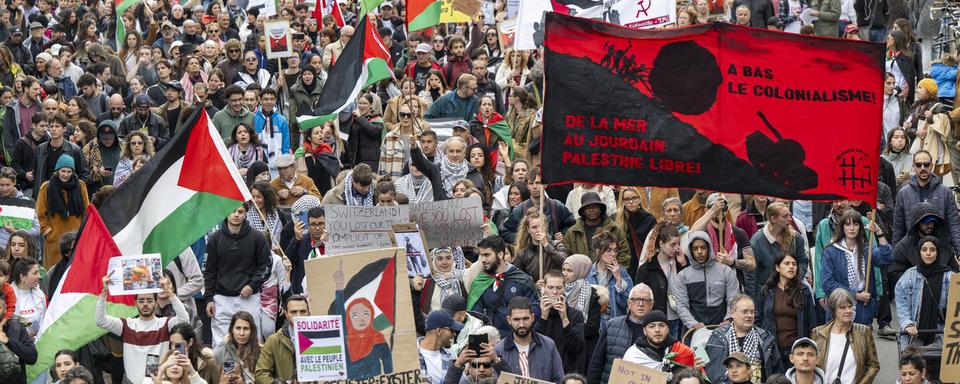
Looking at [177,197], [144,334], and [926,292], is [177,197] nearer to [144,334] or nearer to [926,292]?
[144,334]

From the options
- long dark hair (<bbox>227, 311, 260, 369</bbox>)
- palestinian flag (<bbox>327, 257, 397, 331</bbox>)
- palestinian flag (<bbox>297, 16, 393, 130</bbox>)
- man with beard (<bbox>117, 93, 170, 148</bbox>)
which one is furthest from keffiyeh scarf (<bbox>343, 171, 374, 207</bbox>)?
man with beard (<bbox>117, 93, 170, 148</bbox>)

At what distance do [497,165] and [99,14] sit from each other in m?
12.9

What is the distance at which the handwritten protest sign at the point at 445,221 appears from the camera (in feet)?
52.5

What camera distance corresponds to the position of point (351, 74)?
20.2 meters

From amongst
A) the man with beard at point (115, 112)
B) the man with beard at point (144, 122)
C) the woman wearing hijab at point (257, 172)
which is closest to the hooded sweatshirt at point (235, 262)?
the woman wearing hijab at point (257, 172)

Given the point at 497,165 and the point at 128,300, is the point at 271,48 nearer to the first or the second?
the point at 497,165

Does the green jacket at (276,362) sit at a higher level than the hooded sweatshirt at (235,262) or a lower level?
lower

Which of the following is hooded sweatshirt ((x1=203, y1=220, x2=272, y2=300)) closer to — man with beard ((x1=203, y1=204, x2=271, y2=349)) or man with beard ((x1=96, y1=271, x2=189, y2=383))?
man with beard ((x1=203, y1=204, x2=271, y2=349))

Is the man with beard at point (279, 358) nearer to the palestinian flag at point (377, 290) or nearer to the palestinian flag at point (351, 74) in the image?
the palestinian flag at point (377, 290)

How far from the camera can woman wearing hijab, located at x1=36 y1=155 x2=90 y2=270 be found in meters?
18.5

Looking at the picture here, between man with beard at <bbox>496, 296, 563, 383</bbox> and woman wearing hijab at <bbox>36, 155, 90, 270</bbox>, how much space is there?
621 cm

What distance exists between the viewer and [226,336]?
14.8 m

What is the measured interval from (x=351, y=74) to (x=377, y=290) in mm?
7256

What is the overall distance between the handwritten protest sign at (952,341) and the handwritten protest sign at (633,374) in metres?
2.00
